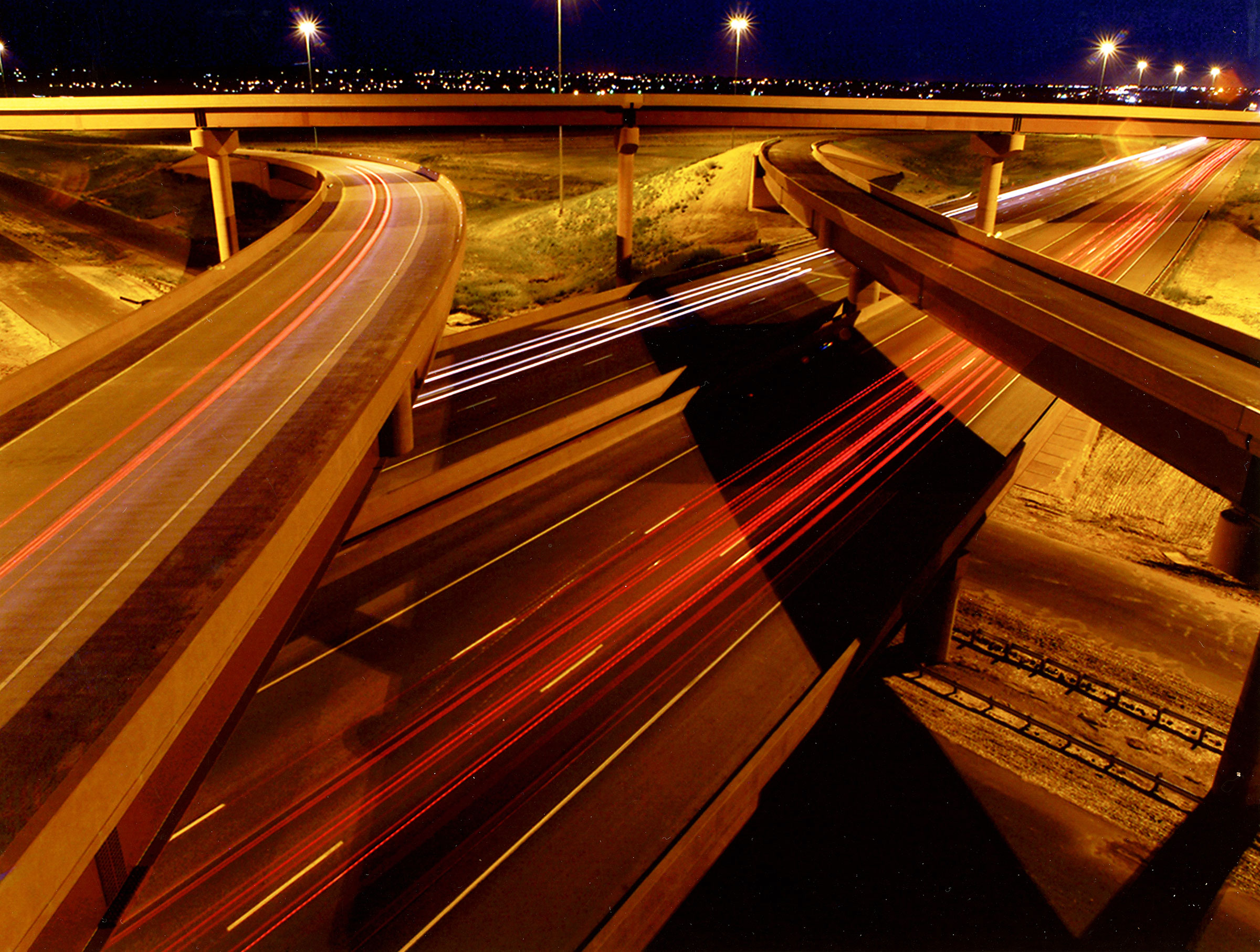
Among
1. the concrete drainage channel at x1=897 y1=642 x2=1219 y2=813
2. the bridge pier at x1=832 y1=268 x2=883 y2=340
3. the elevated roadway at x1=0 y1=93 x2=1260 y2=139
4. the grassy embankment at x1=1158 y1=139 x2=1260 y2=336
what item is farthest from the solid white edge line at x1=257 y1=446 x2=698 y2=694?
the grassy embankment at x1=1158 y1=139 x2=1260 y2=336

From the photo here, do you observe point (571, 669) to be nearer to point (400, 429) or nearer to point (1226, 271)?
point (400, 429)

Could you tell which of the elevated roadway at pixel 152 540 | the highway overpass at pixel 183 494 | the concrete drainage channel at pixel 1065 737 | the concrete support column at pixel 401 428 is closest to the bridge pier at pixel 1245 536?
the highway overpass at pixel 183 494

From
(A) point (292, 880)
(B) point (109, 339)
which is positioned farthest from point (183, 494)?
(B) point (109, 339)

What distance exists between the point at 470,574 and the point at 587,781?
23.2ft

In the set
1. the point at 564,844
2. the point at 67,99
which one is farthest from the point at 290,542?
the point at 67,99

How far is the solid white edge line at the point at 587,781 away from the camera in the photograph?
11227mm

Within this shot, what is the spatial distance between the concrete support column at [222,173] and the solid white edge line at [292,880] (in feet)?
123

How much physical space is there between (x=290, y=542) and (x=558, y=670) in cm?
665

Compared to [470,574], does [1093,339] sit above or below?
above

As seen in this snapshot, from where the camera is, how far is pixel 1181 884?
15.8 metres

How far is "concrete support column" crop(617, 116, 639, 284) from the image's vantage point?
41281 mm

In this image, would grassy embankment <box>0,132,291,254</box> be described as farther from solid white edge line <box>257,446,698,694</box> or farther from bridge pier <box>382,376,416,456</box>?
bridge pier <box>382,376,416,456</box>

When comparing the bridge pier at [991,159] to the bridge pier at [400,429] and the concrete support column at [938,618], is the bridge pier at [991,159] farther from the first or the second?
the bridge pier at [400,429]

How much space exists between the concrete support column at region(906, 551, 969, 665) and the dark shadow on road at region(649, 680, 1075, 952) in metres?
3.68
